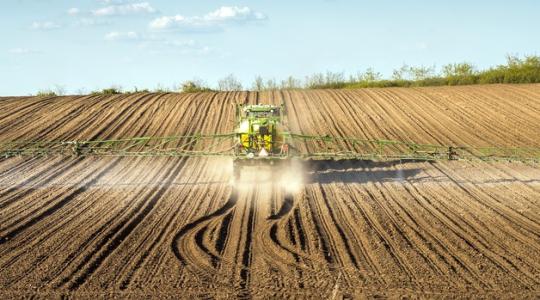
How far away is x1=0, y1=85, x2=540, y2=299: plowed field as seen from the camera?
11.9 metres

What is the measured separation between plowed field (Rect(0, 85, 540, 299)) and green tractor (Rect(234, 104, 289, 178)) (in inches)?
29.1

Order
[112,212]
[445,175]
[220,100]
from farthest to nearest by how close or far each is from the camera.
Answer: [220,100] → [445,175] → [112,212]

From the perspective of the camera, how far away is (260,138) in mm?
21281

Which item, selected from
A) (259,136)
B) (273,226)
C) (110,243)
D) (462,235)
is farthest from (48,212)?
(462,235)

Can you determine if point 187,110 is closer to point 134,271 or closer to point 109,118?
point 109,118

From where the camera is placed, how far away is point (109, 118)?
108 feet

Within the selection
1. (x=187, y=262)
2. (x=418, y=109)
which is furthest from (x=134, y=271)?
(x=418, y=109)

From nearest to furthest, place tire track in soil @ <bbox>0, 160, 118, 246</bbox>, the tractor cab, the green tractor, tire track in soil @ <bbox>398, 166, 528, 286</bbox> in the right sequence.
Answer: tire track in soil @ <bbox>398, 166, 528, 286</bbox> → tire track in soil @ <bbox>0, 160, 118, 246</bbox> → the green tractor → the tractor cab

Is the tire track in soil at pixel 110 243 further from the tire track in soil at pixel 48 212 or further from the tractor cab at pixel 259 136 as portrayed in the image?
the tractor cab at pixel 259 136

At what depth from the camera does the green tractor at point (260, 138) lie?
20.3 m

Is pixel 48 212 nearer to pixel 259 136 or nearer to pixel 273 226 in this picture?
pixel 273 226

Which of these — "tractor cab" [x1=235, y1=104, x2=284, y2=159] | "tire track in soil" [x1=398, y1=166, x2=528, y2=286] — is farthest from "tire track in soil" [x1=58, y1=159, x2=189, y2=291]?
"tire track in soil" [x1=398, y1=166, x2=528, y2=286]

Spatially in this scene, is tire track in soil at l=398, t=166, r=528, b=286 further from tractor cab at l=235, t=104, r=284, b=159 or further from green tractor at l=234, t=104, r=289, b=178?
tractor cab at l=235, t=104, r=284, b=159

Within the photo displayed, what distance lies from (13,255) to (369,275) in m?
6.70
